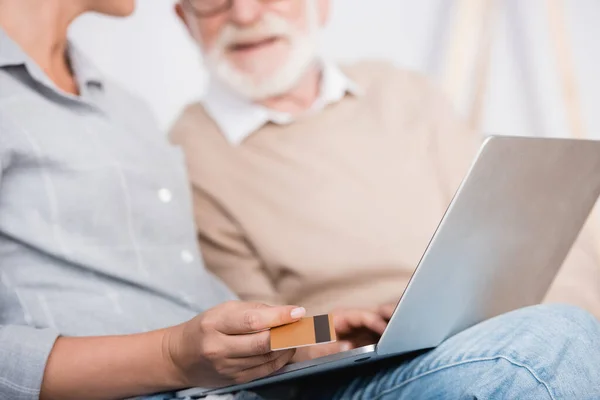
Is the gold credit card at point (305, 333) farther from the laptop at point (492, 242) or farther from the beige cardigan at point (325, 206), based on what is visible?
the beige cardigan at point (325, 206)

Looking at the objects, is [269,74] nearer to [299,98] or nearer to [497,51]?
[299,98]

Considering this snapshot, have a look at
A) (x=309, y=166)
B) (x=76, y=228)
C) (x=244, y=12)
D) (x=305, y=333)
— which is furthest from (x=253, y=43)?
(x=305, y=333)

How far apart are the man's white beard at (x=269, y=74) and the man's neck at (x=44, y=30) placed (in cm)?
32

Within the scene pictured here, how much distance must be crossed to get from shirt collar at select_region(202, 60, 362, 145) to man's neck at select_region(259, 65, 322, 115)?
0.07ft

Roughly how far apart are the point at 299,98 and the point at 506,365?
774 millimetres

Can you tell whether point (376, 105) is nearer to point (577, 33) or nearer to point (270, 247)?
point (270, 247)

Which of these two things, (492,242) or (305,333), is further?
(492,242)

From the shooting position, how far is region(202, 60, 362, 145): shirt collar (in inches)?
49.6

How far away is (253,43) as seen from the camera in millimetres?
1328

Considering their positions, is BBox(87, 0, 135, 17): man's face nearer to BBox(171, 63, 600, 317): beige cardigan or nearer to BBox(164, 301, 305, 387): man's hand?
BBox(171, 63, 600, 317): beige cardigan

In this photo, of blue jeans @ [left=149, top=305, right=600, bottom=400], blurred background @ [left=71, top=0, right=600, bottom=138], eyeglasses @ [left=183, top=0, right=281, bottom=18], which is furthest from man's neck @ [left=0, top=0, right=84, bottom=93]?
blurred background @ [left=71, top=0, right=600, bottom=138]

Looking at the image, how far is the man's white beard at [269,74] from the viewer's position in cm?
130

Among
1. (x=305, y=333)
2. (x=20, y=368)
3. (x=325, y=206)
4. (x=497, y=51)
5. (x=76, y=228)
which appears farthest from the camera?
(x=497, y=51)

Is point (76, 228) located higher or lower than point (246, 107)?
lower
